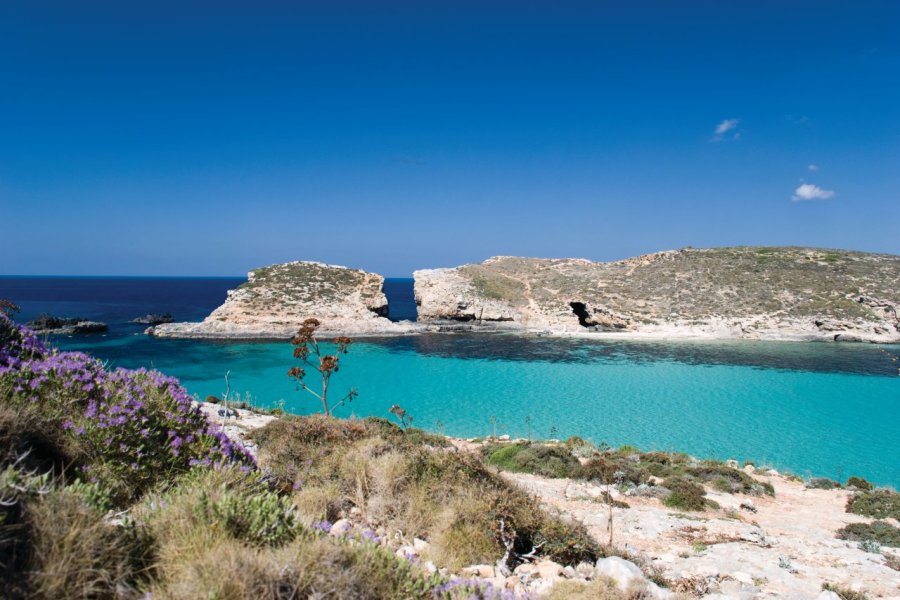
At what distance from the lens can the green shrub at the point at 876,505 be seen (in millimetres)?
10422

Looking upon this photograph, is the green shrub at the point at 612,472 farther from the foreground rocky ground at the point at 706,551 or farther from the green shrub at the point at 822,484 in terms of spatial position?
the green shrub at the point at 822,484

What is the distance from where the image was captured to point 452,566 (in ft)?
14.8

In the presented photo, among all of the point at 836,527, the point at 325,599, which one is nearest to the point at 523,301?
the point at 836,527

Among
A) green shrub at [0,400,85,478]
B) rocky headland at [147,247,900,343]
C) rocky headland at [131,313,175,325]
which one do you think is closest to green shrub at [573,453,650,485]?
green shrub at [0,400,85,478]

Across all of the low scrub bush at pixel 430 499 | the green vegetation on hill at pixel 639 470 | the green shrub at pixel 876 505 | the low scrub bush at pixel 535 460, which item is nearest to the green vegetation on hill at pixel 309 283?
the low scrub bush at pixel 535 460

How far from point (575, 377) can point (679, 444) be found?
43.4 ft

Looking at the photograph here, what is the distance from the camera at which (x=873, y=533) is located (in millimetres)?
8750

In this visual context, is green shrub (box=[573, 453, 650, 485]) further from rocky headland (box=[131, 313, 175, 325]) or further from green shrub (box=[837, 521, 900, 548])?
rocky headland (box=[131, 313, 175, 325])

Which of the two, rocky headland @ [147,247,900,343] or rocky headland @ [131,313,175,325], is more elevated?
rocky headland @ [147,247,900,343]

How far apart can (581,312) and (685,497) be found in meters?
50.3

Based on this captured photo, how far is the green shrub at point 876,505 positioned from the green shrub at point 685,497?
3603 millimetres

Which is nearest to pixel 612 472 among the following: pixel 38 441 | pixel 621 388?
pixel 38 441

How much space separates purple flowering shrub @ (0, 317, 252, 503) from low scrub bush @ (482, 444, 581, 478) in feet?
31.0

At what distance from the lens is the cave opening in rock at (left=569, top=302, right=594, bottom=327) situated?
188ft
